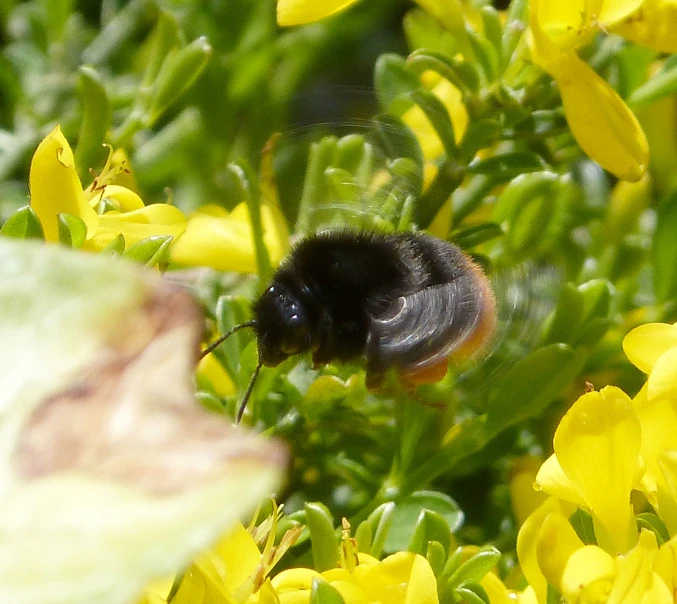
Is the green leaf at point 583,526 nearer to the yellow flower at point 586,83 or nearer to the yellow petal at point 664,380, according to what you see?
the yellow petal at point 664,380

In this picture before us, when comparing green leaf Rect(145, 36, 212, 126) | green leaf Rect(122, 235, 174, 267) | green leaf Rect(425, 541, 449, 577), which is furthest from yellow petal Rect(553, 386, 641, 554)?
green leaf Rect(145, 36, 212, 126)

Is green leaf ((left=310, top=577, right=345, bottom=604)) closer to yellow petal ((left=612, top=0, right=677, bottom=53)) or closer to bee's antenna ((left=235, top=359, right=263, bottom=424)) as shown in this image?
bee's antenna ((left=235, top=359, right=263, bottom=424))

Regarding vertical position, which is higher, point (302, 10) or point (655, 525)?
point (302, 10)

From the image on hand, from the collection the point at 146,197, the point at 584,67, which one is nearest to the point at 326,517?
the point at 584,67

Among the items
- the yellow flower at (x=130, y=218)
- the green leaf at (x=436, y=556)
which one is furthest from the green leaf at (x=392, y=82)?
the green leaf at (x=436, y=556)

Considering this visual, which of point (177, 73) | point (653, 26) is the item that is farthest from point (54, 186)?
point (653, 26)

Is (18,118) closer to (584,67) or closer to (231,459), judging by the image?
(584,67)

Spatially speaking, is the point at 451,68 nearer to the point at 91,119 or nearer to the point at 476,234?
the point at 476,234
